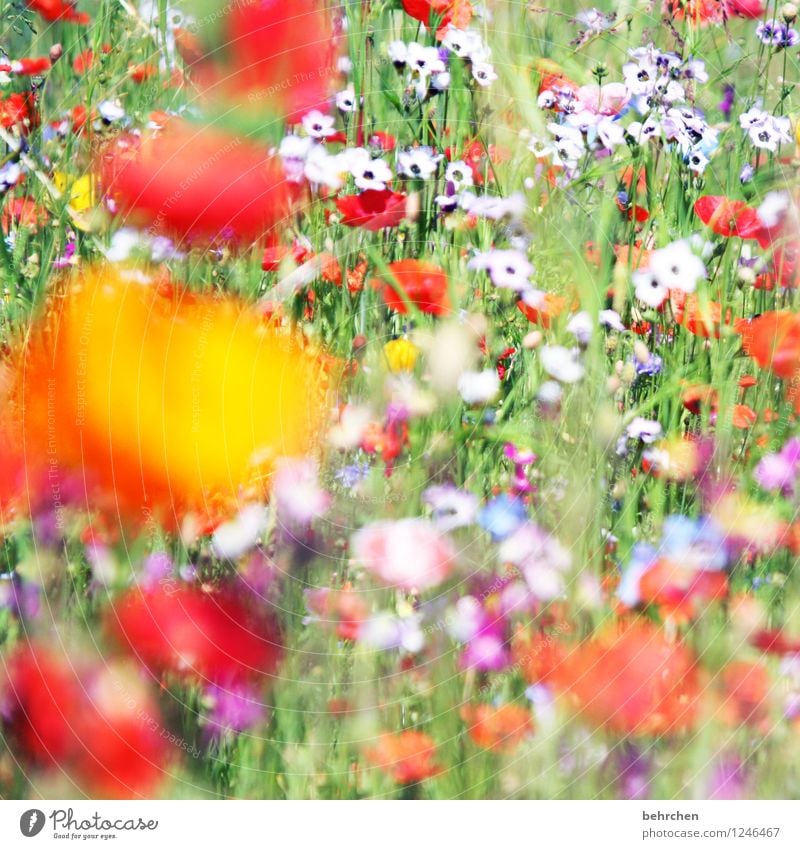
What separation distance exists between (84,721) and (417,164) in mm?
435

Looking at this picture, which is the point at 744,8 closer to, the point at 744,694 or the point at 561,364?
the point at 561,364

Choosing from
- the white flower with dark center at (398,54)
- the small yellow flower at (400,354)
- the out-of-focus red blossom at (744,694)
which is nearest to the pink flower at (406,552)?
the small yellow flower at (400,354)

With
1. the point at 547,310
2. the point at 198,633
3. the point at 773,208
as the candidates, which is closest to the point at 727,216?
A: the point at 773,208

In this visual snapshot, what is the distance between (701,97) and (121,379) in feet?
1.46

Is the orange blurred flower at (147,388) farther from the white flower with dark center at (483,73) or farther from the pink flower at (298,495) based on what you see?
the white flower with dark center at (483,73)

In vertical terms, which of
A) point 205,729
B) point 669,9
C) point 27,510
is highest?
point 669,9

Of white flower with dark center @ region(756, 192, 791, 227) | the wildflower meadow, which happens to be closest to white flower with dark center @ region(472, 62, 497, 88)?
the wildflower meadow

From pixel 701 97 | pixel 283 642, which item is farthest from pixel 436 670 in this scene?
pixel 701 97

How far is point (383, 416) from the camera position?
0.67m

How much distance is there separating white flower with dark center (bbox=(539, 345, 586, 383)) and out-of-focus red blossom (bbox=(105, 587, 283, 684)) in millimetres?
251

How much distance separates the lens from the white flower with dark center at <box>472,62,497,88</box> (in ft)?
2.25

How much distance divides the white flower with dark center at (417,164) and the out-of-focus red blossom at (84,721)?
382 mm

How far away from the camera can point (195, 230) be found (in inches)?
26.6

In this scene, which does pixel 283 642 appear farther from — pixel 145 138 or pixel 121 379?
pixel 145 138
